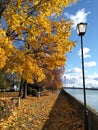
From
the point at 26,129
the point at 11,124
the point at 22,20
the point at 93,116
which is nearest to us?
the point at 93,116

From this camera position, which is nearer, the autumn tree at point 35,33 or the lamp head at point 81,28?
the lamp head at point 81,28

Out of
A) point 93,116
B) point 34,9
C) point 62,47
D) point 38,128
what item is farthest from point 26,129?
point 34,9

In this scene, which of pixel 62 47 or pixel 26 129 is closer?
pixel 26 129

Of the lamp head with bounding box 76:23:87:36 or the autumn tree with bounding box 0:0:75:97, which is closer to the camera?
the lamp head with bounding box 76:23:87:36

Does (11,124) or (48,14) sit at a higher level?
(48,14)

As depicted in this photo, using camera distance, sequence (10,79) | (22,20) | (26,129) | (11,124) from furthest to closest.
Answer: (10,79), (22,20), (11,124), (26,129)

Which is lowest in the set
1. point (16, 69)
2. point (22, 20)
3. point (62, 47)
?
point (16, 69)

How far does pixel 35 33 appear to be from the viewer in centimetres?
1911

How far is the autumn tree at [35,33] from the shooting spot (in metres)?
18.9

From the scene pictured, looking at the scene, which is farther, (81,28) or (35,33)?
(35,33)

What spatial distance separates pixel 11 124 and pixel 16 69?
12.6 ft

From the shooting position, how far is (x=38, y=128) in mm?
15477

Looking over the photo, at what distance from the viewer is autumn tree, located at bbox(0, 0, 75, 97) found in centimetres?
1889

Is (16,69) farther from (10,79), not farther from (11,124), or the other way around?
(10,79)
